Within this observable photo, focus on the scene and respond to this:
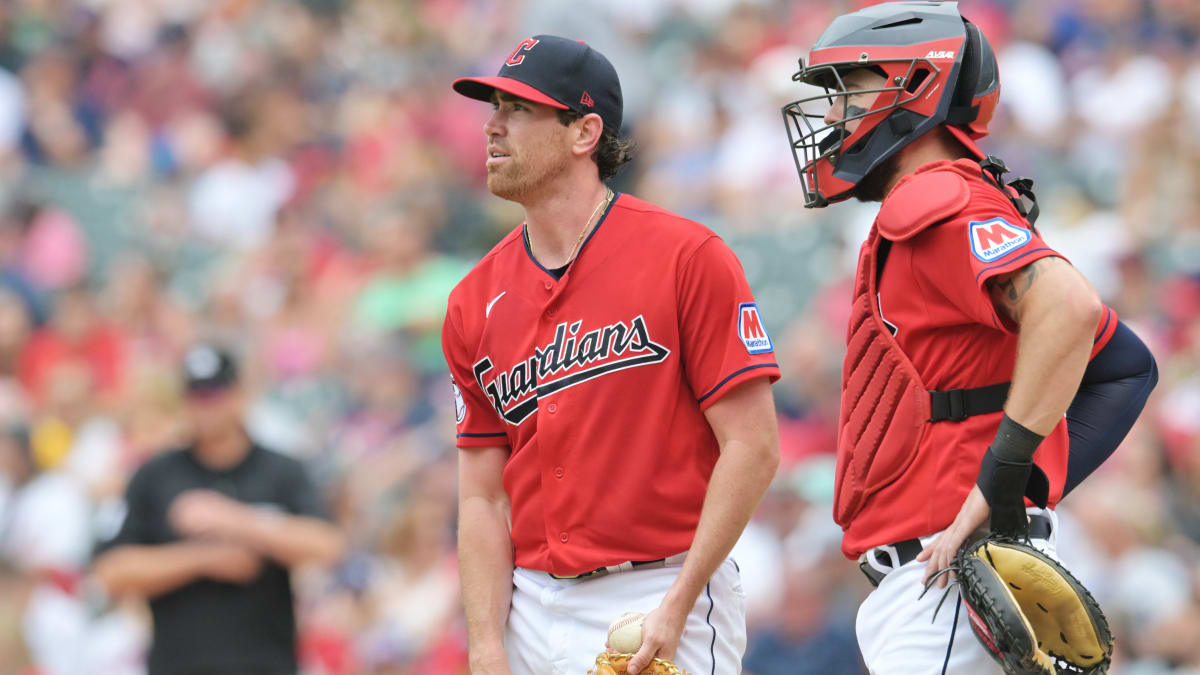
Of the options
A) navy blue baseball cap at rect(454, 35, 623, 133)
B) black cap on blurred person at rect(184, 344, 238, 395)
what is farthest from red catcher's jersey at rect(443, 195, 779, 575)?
black cap on blurred person at rect(184, 344, 238, 395)

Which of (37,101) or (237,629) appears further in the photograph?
(37,101)

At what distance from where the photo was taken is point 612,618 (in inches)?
154

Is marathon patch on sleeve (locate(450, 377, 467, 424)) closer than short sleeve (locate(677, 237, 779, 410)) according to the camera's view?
No

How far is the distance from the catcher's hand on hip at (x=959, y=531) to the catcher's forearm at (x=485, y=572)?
1209 mm

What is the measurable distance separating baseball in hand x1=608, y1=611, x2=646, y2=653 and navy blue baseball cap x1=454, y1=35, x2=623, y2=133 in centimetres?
134

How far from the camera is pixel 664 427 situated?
3914 millimetres

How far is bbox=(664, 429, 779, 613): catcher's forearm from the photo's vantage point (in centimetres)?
376

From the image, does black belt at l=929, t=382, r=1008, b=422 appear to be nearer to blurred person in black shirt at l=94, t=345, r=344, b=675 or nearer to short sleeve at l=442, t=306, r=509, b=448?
short sleeve at l=442, t=306, r=509, b=448

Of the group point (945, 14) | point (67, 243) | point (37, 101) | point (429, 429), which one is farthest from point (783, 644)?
point (37, 101)

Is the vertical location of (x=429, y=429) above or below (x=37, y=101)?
below

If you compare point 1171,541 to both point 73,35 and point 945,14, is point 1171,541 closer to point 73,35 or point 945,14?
point 945,14

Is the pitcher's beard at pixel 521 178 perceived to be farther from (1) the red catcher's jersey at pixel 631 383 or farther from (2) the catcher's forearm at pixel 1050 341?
(2) the catcher's forearm at pixel 1050 341

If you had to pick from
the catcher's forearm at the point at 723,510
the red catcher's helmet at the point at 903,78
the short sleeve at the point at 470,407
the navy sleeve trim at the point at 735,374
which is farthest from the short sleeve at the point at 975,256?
the short sleeve at the point at 470,407

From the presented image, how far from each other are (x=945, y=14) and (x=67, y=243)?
10209 millimetres
